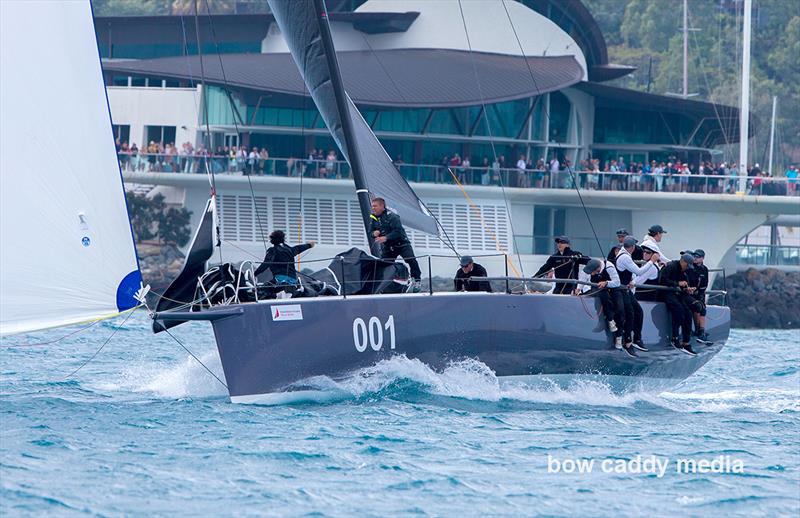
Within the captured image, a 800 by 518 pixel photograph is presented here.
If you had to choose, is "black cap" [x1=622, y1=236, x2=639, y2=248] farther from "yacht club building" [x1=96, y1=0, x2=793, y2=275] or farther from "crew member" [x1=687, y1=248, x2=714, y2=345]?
"yacht club building" [x1=96, y1=0, x2=793, y2=275]

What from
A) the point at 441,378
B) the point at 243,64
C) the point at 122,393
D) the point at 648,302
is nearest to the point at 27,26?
the point at 122,393

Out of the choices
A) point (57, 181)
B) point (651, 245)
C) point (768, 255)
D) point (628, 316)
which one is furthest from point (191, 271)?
point (768, 255)

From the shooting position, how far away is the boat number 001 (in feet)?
45.8

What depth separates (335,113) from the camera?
16141 millimetres

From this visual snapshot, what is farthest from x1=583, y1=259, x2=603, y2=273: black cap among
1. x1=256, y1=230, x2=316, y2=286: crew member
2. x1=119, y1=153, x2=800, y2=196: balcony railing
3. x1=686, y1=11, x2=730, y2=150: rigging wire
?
x1=686, y1=11, x2=730, y2=150: rigging wire

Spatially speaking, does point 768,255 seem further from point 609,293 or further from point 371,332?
point 371,332

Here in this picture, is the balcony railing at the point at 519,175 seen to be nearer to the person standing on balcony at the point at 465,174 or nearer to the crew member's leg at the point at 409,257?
the person standing on balcony at the point at 465,174

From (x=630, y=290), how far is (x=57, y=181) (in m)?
6.82

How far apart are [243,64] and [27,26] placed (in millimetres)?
27276

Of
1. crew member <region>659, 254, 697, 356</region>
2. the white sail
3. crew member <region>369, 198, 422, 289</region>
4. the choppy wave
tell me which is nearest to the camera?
the white sail

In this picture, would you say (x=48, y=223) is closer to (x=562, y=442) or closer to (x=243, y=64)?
(x=562, y=442)

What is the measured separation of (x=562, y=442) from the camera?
12711 mm

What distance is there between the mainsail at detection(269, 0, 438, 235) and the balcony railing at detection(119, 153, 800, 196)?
20.8 meters

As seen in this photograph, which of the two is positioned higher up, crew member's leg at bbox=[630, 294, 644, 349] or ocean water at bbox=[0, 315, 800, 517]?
crew member's leg at bbox=[630, 294, 644, 349]
